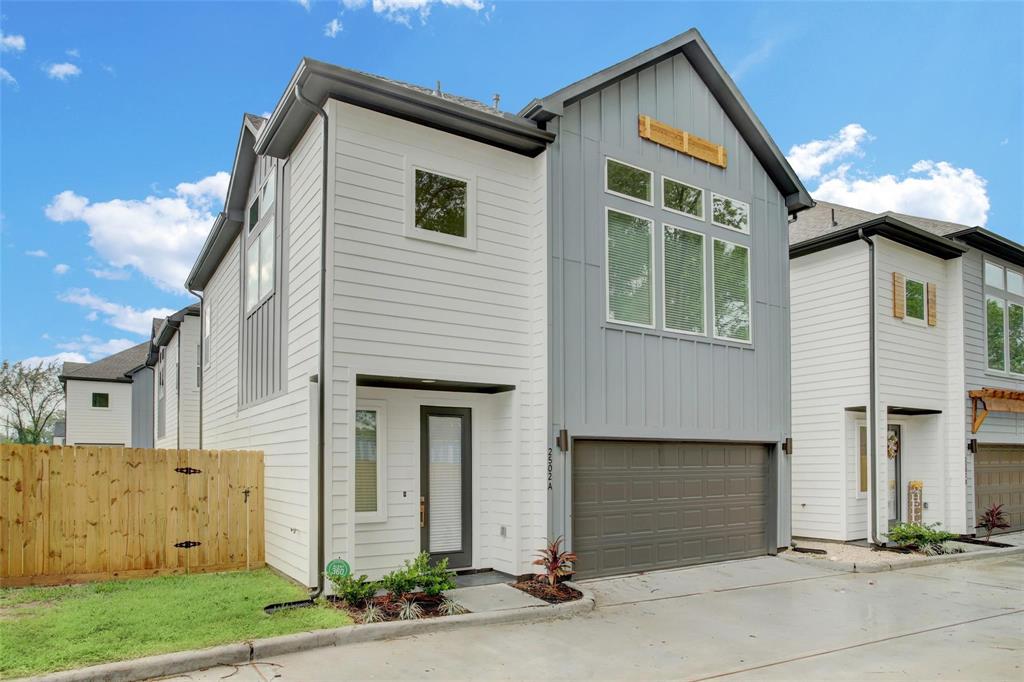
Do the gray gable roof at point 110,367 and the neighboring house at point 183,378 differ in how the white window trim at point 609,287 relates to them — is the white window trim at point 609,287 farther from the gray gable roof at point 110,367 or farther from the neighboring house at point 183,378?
the gray gable roof at point 110,367

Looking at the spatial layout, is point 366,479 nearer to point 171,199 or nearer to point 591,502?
point 591,502

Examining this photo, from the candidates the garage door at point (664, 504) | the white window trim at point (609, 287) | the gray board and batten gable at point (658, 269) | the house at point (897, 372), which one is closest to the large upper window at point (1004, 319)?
the house at point (897, 372)

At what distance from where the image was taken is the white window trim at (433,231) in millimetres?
8375

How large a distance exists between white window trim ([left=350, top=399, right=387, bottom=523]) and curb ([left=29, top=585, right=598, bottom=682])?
1807 millimetres

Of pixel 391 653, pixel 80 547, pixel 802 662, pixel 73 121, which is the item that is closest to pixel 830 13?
pixel 802 662

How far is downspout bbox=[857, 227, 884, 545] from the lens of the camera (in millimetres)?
12953

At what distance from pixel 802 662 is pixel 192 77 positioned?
13.8 meters

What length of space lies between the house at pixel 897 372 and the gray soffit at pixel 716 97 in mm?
1992

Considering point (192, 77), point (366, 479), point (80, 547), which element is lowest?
point (80, 547)

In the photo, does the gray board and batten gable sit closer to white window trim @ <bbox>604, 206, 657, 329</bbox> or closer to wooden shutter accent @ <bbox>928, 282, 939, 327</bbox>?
white window trim @ <bbox>604, 206, 657, 329</bbox>

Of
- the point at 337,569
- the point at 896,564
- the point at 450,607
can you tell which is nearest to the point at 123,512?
the point at 337,569

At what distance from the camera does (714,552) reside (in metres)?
11.0

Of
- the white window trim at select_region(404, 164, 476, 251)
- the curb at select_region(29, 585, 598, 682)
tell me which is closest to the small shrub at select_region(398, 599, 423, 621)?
the curb at select_region(29, 585, 598, 682)

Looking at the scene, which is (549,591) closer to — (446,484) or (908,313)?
(446,484)
